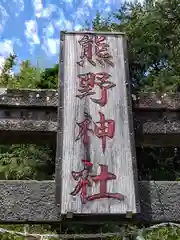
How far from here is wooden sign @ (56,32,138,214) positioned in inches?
95.0

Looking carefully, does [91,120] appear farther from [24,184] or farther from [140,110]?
[24,184]

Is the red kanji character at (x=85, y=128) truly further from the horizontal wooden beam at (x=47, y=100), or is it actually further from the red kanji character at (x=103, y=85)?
the horizontal wooden beam at (x=47, y=100)

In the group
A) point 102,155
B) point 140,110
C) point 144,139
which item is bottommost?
point 102,155

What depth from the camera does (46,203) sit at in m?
2.45

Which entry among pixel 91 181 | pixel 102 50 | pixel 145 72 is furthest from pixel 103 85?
pixel 145 72

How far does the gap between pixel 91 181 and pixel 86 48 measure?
1.19 meters

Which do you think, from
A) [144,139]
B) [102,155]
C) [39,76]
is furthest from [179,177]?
[102,155]

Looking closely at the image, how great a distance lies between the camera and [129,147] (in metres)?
2.63

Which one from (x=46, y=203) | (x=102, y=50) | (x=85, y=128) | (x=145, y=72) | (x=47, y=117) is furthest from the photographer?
(x=145, y=72)

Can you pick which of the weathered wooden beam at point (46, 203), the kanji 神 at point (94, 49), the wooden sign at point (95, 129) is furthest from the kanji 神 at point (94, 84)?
the weathered wooden beam at point (46, 203)

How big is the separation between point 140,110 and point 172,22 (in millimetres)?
5162

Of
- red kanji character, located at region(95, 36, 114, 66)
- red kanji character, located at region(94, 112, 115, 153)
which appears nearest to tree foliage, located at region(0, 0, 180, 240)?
red kanji character, located at region(95, 36, 114, 66)

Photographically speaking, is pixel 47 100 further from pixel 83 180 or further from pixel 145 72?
pixel 145 72

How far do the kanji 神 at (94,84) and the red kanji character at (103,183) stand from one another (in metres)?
0.54
